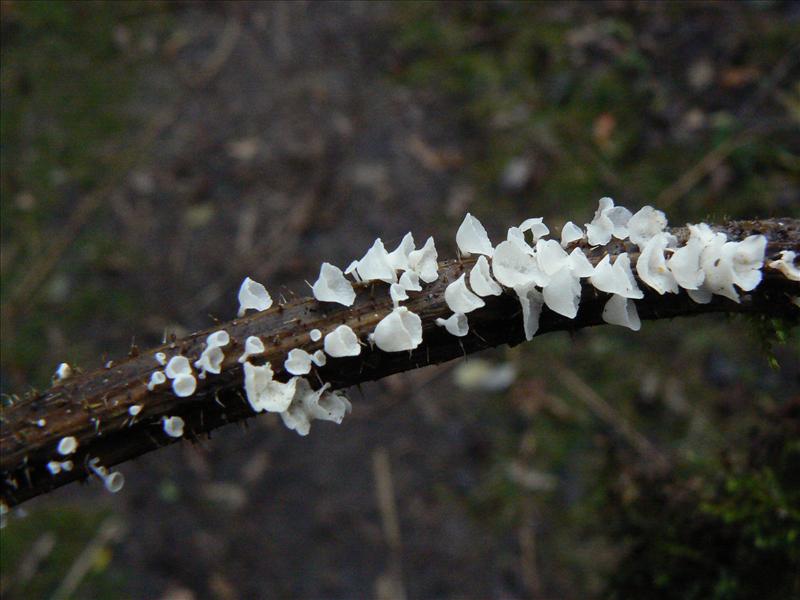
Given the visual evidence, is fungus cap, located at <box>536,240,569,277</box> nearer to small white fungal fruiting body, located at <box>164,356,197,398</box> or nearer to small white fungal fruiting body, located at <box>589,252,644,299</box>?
small white fungal fruiting body, located at <box>589,252,644,299</box>

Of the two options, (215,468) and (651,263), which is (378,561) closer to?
(215,468)

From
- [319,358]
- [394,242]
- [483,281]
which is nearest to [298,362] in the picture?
[319,358]

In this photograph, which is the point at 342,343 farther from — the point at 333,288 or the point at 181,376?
the point at 181,376

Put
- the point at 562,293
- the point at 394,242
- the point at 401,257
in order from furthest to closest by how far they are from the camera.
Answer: the point at 394,242 → the point at 401,257 → the point at 562,293

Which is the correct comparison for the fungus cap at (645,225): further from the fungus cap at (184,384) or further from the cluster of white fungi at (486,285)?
Result: the fungus cap at (184,384)

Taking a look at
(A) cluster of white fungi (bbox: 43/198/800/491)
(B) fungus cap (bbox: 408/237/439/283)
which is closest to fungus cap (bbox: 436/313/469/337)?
(A) cluster of white fungi (bbox: 43/198/800/491)

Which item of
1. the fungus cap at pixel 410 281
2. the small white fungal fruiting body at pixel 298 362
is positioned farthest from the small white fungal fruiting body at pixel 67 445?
the fungus cap at pixel 410 281

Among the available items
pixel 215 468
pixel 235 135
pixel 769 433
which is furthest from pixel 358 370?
pixel 235 135
